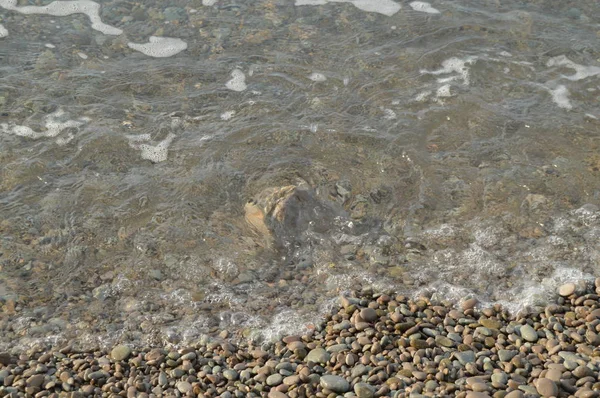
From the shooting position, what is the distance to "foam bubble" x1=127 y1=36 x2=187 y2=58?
8109mm

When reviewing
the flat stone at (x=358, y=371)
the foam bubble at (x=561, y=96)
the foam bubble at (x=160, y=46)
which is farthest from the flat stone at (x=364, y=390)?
the foam bubble at (x=160, y=46)

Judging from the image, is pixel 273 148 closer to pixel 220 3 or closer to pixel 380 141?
pixel 380 141

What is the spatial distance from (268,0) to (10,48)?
130 inches

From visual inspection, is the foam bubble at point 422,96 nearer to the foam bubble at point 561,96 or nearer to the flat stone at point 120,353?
the foam bubble at point 561,96

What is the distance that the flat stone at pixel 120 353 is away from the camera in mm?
4453

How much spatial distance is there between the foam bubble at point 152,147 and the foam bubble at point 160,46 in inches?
67.0

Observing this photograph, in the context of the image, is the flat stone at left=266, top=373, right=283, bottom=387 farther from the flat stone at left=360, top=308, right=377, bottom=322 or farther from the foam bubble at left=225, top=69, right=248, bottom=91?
the foam bubble at left=225, top=69, right=248, bottom=91

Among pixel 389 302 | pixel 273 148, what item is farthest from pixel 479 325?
pixel 273 148

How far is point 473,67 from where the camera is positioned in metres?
7.72

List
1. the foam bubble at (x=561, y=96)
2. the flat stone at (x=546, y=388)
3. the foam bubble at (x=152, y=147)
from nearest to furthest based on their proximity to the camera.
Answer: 1. the flat stone at (x=546, y=388)
2. the foam bubble at (x=152, y=147)
3. the foam bubble at (x=561, y=96)

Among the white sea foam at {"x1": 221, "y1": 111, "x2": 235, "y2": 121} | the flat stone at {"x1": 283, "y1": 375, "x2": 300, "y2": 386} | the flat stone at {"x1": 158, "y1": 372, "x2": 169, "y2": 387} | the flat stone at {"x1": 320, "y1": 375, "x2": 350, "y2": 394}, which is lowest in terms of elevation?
the flat stone at {"x1": 158, "y1": 372, "x2": 169, "y2": 387}

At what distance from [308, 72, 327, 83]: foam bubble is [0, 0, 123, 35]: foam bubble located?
2.88 m

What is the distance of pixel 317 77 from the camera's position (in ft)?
24.9

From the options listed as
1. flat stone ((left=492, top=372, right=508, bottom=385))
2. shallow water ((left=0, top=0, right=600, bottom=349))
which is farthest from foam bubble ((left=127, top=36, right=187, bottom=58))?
flat stone ((left=492, top=372, right=508, bottom=385))
